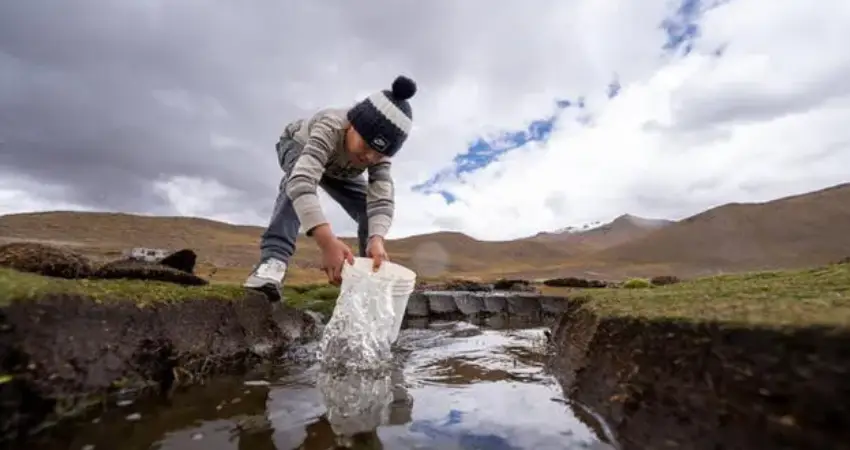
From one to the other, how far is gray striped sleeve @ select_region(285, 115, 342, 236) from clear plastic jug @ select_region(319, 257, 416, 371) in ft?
1.67

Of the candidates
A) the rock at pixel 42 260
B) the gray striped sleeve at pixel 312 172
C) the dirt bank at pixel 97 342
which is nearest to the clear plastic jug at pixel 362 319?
the gray striped sleeve at pixel 312 172

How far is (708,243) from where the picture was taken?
5194 cm

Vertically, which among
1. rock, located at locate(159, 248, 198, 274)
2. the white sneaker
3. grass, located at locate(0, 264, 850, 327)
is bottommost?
grass, located at locate(0, 264, 850, 327)

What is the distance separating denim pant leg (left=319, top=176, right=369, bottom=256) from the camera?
4801 millimetres

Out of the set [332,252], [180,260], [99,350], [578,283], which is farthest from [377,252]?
[578,283]

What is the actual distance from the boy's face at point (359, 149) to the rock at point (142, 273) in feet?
5.37

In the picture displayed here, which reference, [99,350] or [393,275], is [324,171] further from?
[99,350]

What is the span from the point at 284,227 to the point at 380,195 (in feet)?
3.01

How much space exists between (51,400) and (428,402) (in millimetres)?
1482

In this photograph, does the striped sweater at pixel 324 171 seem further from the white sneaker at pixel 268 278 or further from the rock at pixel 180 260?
the rock at pixel 180 260

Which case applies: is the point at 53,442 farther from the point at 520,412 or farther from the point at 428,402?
the point at 520,412

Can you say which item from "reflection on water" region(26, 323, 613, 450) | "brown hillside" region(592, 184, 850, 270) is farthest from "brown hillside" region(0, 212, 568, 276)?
"reflection on water" region(26, 323, 613, 450)

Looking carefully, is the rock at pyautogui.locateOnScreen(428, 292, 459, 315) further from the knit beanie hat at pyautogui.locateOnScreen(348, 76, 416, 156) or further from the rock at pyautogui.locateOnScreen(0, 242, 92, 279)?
the rock at pyautogui.locateOnScreen(0, 242, 92, 279)

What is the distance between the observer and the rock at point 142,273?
3430mm
